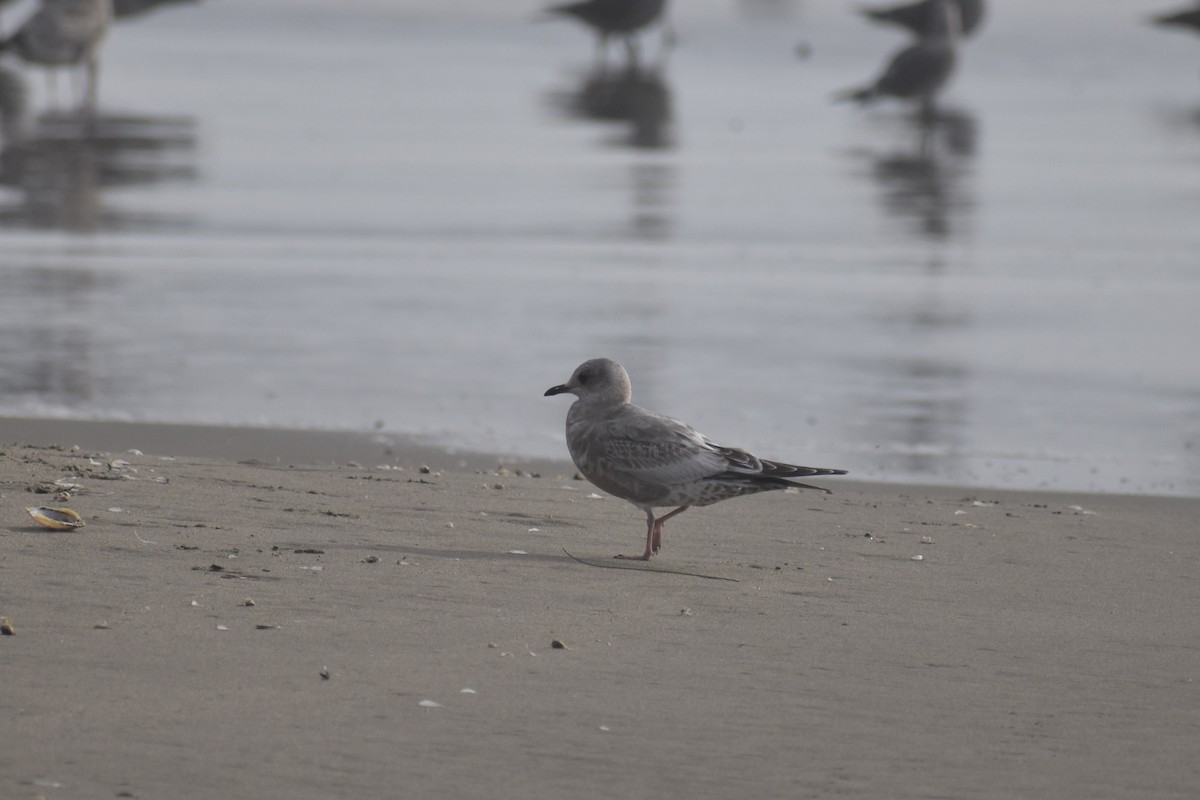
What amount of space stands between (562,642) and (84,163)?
1393 centimetres

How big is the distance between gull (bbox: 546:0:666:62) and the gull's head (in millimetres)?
23460

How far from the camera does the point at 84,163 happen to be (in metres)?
18.2

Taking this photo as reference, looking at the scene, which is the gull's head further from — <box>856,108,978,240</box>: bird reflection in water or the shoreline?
<box>856,108,978,240</box>: bird reflection in water

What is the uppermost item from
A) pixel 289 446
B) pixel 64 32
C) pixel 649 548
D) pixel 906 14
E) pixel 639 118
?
pixel 906 14

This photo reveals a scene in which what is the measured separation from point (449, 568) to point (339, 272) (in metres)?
7.34

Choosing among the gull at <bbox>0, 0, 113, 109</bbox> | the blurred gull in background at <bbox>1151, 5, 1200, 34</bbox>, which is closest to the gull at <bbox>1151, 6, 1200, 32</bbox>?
the blurred gull in background at <bbox>1151, 5, 1200, 34</bbox>

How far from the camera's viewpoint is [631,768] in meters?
4.61

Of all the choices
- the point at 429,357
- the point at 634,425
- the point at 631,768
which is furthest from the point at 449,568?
the point at 429,357

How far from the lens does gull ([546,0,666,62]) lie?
30.0m

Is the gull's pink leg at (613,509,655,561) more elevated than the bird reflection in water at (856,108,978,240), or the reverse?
the bird reflection in water at (856,108,978,240)

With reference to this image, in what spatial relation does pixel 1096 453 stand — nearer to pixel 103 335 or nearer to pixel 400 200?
pixel 103 335

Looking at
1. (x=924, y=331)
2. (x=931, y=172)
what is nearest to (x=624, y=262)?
(x=924, y=331)

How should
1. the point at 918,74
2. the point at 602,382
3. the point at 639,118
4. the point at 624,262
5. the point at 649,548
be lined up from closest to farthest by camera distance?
the point at 649,548, the point at 602,382, the point at 624,262, the point at 639,118, the point at 918,74

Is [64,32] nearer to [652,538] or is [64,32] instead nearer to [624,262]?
[624,262]
